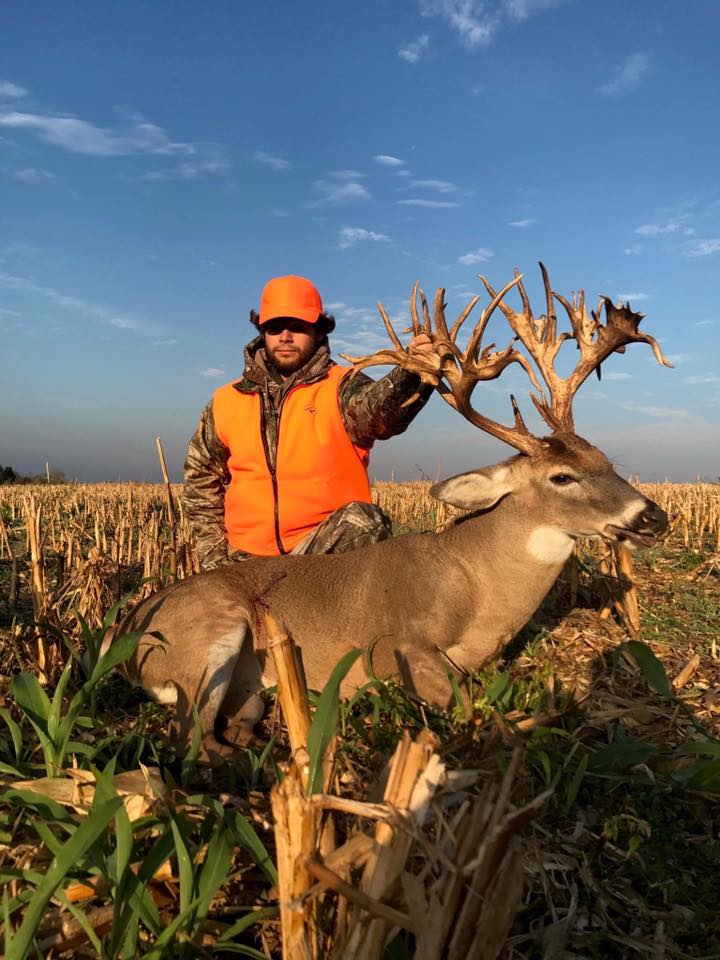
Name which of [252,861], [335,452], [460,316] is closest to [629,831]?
[252,861]

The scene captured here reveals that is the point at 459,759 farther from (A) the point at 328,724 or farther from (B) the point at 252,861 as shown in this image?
(A) the point at 328,724

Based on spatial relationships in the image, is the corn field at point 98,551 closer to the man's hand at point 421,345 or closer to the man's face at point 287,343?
the man's hand at point 421,345

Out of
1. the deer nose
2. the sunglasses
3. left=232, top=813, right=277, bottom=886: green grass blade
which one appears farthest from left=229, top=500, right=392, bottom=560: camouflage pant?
left=232, top=813, right=277, bottom=886: green grass blade

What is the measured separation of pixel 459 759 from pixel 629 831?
67 cm

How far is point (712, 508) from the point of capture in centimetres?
1005

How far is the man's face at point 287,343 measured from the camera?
6453 mm

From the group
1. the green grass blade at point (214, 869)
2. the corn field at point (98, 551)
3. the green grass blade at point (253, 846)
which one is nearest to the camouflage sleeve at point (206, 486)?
the corn field at point (98, 551)

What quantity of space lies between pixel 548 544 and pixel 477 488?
1.82 ft

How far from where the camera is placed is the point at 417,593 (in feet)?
14.4

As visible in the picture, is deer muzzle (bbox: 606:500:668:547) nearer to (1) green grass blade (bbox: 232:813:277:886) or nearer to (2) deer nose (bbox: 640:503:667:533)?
(2) deer nose (bbox: 640:503:667:533)

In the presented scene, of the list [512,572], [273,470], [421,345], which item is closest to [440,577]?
[512,572]

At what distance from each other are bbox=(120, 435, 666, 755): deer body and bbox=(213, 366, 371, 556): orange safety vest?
4.54 ft

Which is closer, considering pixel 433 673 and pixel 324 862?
pixel 324 862

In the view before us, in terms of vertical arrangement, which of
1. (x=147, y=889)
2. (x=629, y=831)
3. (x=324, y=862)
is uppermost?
(x=324, y=862)
